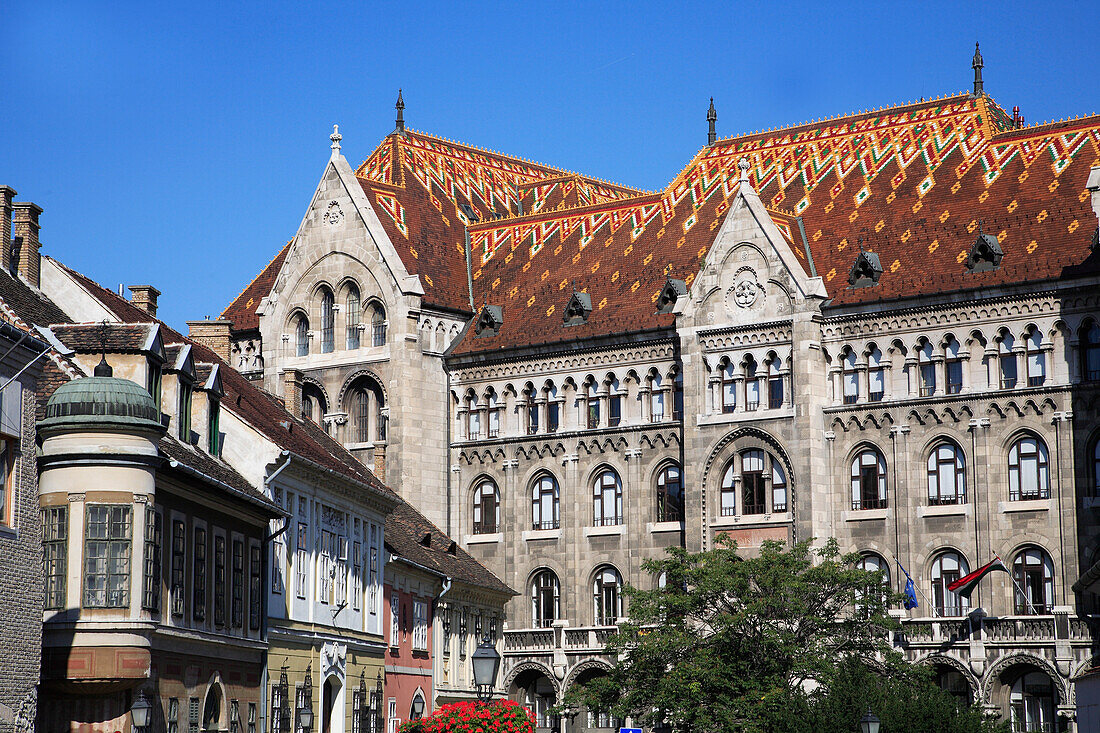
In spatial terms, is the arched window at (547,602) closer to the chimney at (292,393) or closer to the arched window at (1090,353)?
the chimney at (292,393)

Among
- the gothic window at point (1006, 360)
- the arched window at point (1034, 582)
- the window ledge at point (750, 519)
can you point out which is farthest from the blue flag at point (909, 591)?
the gothic window at point (1006, 360)

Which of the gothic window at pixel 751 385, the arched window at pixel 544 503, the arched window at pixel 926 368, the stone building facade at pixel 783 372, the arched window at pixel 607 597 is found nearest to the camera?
the stone building facade at pixel 783 372

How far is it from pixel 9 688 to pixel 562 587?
49.0m

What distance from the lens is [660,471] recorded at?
3152 inches

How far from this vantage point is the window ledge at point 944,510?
7188 centimetres

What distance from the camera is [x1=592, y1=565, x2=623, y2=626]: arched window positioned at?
80.7m

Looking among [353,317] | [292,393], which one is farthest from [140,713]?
[353,317]

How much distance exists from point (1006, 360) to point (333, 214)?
3213 centimetres

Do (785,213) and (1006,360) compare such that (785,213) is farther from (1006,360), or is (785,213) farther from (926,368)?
(1006,360)

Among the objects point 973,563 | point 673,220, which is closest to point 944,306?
point 973,563

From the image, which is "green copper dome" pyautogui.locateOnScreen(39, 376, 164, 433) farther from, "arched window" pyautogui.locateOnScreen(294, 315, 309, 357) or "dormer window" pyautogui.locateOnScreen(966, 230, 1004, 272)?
"arched window" pyautogui.locateOnScreen(294, 315, 309, 357)

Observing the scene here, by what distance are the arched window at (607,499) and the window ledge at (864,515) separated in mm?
10852

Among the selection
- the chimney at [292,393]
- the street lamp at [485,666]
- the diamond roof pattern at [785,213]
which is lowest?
the street lamp at [485,666]

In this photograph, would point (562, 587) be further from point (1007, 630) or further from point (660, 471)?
point (1007, 630)
